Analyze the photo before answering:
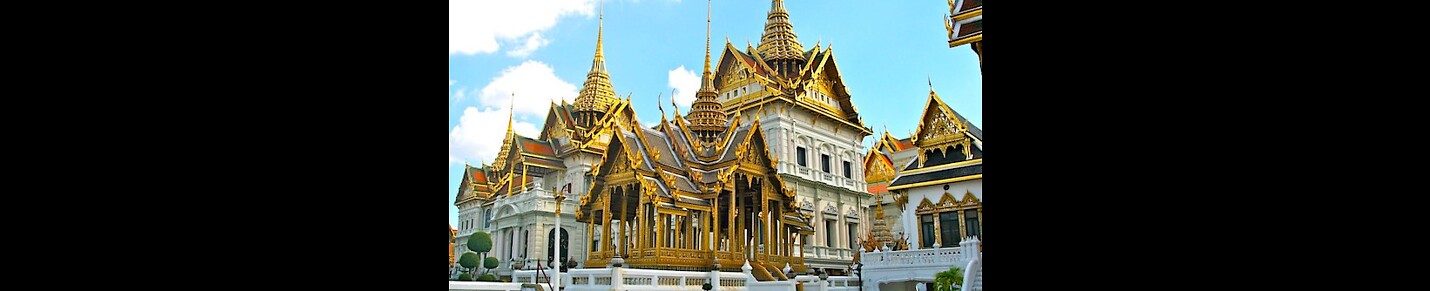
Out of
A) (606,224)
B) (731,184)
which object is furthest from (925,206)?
(606,224)

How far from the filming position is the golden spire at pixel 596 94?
22.0 m

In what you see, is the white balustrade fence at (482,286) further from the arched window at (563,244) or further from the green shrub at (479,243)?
the arched window at (563,244)

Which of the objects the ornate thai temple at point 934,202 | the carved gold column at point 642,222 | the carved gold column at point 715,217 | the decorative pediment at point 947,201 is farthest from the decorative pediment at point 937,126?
the carved gold column at point 642,222

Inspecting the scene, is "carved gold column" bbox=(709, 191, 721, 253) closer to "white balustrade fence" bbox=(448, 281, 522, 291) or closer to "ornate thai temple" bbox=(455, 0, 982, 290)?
"ornate thai temple" bbox=(455, 0, 982, 290)

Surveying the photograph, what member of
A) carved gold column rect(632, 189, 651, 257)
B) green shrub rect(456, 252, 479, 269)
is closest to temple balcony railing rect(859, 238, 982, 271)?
carved gold column rect(632, 189, 651, 257)

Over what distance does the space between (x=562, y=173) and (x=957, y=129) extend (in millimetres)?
11170

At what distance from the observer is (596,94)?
22.4 m

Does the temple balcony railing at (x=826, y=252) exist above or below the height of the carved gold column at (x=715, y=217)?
below

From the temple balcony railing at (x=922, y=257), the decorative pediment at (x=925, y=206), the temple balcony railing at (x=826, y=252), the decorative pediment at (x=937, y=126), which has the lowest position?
the temple balcony railing at (x=922, y=257)

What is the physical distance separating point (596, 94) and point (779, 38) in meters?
4.93

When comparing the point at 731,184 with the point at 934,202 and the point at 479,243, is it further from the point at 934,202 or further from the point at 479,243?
the point at 479,243

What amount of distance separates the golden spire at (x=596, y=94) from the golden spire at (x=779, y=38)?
4006 mm
